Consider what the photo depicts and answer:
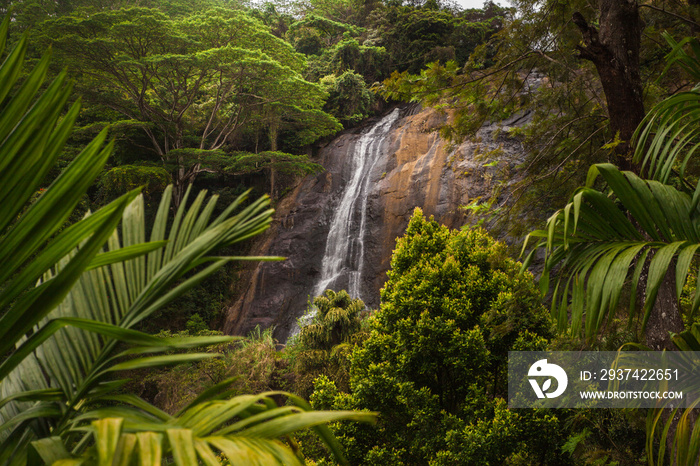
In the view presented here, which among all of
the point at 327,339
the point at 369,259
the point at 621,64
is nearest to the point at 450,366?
the point at 621,64

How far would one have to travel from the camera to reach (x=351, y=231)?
518 inches

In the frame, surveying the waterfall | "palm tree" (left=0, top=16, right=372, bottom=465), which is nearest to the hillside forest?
"palm tree" (left=0, top=16, right=372, bottom=465)

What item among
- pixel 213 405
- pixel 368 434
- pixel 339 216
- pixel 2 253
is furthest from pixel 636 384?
pixel 339 216

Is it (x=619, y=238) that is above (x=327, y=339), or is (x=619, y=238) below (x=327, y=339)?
above

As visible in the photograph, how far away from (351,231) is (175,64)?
22.2 feet

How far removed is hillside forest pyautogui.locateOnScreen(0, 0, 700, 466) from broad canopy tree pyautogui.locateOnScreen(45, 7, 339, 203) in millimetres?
79

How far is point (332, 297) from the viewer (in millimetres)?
8242

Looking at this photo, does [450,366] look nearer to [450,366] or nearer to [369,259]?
[450,366]

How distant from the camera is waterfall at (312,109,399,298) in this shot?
12.5 meters

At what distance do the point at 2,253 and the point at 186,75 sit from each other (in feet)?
42.2

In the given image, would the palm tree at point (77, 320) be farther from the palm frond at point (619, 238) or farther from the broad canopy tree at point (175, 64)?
the broad canopy tree at point (175, 64)

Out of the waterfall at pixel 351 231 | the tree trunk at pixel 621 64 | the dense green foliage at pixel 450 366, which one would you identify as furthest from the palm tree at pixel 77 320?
the waterfall at pixel 351 231

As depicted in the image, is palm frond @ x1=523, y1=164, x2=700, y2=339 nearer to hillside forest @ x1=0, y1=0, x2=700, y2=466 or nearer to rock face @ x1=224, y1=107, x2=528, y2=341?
hillside forest @ x1=0, y1=0, x2=700, y2=466

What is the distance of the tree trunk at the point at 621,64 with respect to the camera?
2926 mm
